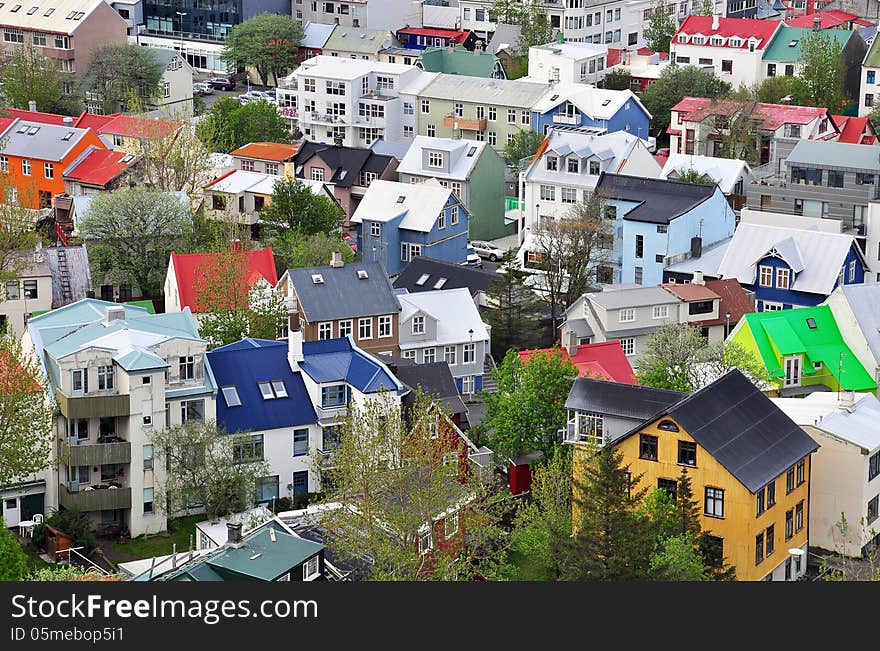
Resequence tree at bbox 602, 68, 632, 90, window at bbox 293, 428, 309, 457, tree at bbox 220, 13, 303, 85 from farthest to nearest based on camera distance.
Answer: tree at bbox 220, 13, 303, 85
tree at bbox 602, 68, 632, 90
window at bbox 293, 428, 309, 457

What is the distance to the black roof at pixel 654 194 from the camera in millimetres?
81375

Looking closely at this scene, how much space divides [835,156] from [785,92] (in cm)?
2599

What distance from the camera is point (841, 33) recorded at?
120188 mm

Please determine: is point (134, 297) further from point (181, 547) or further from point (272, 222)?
point (181, 547)

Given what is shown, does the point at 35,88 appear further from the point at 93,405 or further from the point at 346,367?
the point at 93,405

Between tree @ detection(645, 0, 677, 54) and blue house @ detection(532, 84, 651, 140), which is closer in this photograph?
blue house @ detection(532, 84, 651, 140)

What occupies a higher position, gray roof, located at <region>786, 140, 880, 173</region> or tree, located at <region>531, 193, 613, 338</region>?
gray roof, located at <region>786, 140, 880, 173</region>

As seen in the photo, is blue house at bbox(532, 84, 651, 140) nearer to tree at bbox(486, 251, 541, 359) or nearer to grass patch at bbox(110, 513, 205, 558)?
tree at bbox(486, 251, 541, 359)

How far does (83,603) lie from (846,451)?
31.0 meters

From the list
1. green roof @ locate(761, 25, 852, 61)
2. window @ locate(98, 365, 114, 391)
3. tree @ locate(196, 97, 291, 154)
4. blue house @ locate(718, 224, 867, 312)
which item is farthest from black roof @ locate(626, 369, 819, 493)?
green roof @ locate(761, 25, 852, 61)

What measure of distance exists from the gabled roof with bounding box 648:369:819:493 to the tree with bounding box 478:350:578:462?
668 cm

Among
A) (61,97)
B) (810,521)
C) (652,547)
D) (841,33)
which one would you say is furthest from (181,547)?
(841,33)

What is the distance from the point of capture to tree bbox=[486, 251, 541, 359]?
7281cm

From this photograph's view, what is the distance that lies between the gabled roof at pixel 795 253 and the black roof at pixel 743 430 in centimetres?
2294
